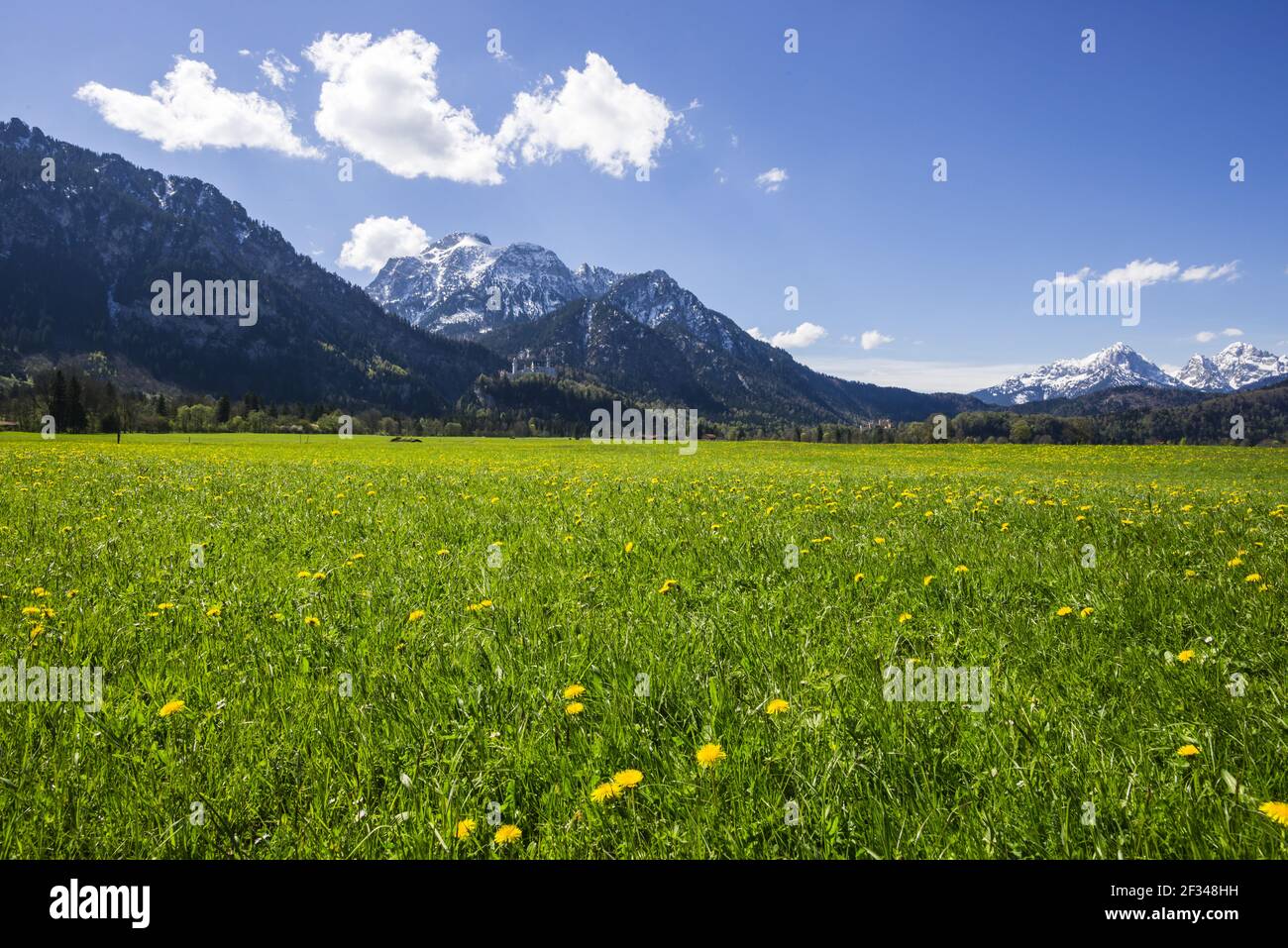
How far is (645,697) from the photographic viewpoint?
132 inches

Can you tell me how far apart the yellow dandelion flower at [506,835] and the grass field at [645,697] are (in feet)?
0.05

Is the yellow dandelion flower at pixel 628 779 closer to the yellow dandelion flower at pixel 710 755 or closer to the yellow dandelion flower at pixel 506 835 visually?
the yellow dandelion flower at pixel 710 755

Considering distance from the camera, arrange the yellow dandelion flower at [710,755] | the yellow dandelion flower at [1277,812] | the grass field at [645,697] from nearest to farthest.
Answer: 1. the yellow dandelion flower at [1277,812]
2. the grass field at [645,697]
3. the yellow dandelion flower at [710,755]

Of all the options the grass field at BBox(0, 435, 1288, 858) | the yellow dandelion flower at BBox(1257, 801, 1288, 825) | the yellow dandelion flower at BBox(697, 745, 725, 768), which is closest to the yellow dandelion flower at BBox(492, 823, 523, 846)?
the grass field at BBox(0, 435, 1288, 858)

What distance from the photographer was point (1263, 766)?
2549 millimetres

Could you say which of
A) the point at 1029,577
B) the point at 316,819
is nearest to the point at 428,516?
the point at 316,819

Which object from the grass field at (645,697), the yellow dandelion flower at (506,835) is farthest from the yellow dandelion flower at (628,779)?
the yellow dandelion flower at (506,835)

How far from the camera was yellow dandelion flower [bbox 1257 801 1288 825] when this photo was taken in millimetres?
1970

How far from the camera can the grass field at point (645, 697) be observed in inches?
89.4

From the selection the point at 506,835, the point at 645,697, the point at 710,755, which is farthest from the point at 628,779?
the point at 645,697

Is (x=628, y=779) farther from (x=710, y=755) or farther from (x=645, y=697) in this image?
(x=645, y=697)
